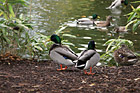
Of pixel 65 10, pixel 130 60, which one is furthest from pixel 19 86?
pixel 65 10

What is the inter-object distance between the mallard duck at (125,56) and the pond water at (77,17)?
2149mm

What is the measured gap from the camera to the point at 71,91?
15.1ft

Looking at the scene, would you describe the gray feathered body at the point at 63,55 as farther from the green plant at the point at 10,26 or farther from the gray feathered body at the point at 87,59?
the green plant at the point at 10,26

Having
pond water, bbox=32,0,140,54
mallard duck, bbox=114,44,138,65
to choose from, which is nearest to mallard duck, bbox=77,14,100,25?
pond water, bbox=32,0,140,54

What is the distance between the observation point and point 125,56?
24.4 feet

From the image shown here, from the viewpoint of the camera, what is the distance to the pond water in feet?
37.5

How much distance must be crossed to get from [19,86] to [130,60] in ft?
11.0

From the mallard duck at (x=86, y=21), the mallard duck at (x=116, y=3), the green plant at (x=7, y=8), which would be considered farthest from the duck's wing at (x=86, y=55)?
the mallard duck at (x=116, y=3)

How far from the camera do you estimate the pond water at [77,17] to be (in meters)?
11.4

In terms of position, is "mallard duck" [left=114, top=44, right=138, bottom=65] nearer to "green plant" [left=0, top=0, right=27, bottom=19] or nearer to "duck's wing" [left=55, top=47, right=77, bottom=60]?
"duck's wing" [left=55, top=47, right=77, bottom=60]

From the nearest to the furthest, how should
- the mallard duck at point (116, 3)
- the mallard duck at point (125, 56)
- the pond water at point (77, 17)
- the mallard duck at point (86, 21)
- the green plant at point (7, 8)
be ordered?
the mallard duck at point (125, 56) → the green plant at point (7, 8) → the pond water at point (77, 17) → the mallard duck at point (86, 21) → the mallard duck at point (116, 3)

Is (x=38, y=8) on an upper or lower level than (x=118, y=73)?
upper

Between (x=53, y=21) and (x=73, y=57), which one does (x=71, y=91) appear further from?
(x=53, y=21)

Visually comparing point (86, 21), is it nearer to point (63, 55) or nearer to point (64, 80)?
point (63, 55)
